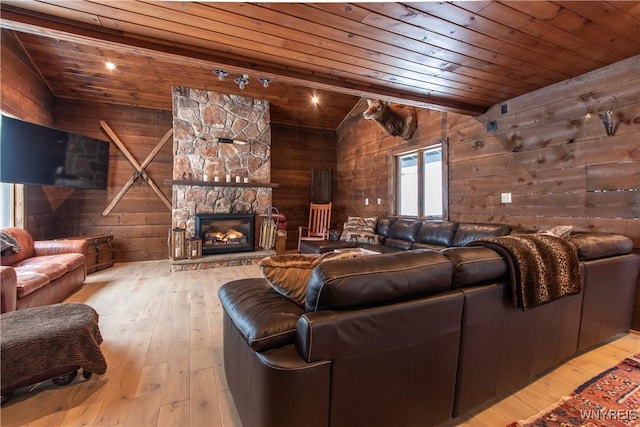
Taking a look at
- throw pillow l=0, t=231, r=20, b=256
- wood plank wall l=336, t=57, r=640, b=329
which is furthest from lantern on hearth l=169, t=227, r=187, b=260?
wood plank wall l=336, t=57, r=640, b=329

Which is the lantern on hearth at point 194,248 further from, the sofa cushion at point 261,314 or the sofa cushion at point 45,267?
the sofa cushion at point 261,314

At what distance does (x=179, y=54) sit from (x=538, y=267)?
2.81 meters

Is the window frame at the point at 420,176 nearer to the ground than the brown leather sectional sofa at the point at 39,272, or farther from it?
farther from it

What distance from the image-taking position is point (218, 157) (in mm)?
5074

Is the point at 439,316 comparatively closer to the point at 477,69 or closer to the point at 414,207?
the point at 477,69

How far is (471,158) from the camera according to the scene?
3828 mm

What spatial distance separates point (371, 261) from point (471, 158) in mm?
3333

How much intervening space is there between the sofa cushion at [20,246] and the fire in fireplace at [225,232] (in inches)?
79.6

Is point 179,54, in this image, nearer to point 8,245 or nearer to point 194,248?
point 8,245

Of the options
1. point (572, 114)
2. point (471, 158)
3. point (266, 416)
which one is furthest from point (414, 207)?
point (266, 416)

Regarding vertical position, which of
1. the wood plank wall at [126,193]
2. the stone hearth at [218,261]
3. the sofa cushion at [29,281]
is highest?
the wood plank wall at [126,193]

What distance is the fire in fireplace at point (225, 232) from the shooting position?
192 inches

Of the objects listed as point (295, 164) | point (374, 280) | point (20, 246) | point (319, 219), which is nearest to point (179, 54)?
point (374, 280)

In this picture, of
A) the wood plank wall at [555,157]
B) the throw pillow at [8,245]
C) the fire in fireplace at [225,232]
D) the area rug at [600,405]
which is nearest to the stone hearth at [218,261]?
the fire in fireplace at [225,232]
